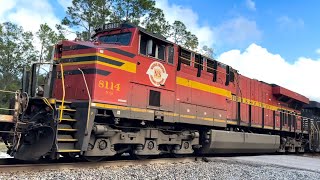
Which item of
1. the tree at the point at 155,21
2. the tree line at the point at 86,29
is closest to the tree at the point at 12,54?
the tree line at the point at 86,29

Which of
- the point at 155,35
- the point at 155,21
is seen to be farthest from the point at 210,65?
the point at 155,21

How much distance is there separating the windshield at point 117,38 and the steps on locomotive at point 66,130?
2.37m

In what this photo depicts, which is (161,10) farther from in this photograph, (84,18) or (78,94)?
(78,94)

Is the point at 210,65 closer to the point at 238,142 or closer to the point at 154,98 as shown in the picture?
the point at 238,142

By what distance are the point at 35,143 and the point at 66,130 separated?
2.33ft

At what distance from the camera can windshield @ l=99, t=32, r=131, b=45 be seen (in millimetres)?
9285

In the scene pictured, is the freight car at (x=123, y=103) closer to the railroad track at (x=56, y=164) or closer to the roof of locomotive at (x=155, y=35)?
the roof of locomotive at (x=155, y=35)

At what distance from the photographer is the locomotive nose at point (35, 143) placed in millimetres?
7203

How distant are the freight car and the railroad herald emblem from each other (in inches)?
1.1

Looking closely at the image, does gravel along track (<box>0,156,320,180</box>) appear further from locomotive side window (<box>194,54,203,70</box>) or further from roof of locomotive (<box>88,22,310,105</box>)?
locomotive side window (<box>194,54,203,70</box>)

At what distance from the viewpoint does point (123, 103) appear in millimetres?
8883

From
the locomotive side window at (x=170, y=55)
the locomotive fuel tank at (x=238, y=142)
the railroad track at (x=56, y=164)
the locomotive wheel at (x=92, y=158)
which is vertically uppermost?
the locomotive side window at (x=170, y=55)

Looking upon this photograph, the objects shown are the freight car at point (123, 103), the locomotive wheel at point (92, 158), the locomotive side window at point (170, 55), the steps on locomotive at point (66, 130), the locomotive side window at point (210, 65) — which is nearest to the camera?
the steps on locomotive at point (66, 130)

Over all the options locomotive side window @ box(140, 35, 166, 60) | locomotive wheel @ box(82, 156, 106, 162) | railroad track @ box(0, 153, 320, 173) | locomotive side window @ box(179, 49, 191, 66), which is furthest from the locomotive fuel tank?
locomotive wheel @ box(82, 156, 106, 162)
